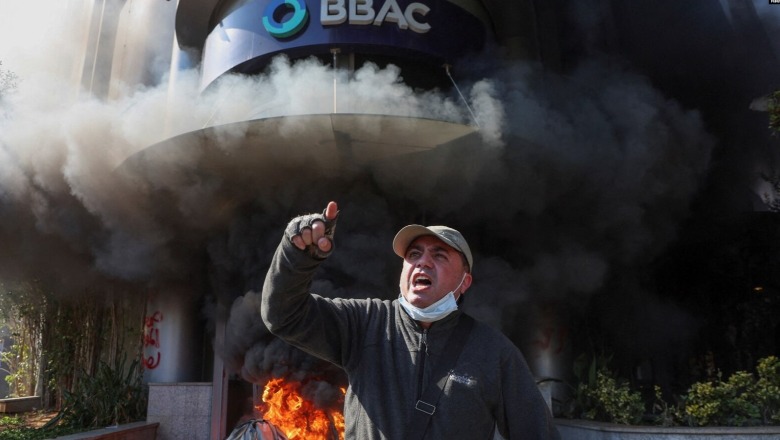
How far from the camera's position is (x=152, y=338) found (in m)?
10.4

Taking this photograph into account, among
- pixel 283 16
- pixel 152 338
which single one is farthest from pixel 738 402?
pixel 152 338

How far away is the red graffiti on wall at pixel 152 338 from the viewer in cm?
1030

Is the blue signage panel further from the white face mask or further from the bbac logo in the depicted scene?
the white face mask

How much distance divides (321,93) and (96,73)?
244 inches

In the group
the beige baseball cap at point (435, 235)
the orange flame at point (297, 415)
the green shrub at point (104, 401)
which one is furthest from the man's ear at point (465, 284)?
the green shrub at point (104, 401)

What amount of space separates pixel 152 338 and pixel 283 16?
229 inches

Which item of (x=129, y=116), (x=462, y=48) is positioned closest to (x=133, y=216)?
(x=129, y=116)

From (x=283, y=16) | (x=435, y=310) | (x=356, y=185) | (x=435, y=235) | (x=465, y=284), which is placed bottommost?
(x=435, y=310)

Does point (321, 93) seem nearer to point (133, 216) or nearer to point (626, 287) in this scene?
point (133, 216)

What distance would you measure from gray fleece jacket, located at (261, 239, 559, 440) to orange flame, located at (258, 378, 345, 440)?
18.4 ft

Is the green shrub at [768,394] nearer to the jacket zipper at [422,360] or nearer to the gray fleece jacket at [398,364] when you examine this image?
the gray fleece jacket at [398,364]

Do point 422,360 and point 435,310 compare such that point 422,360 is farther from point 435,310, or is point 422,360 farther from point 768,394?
point 768,394

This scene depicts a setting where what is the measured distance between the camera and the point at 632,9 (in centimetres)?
1270

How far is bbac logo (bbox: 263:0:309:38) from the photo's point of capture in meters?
8.72
